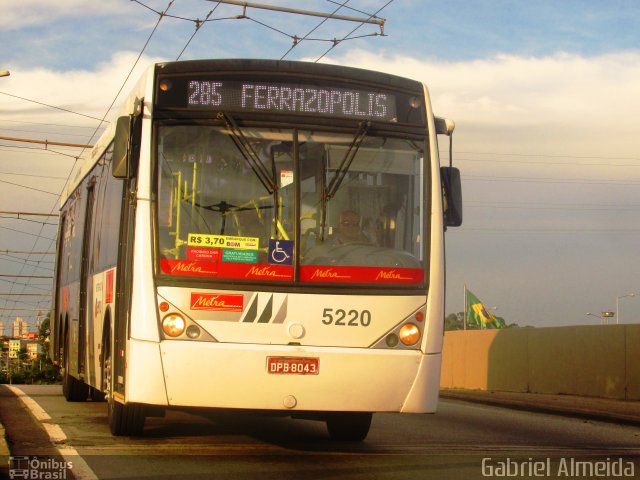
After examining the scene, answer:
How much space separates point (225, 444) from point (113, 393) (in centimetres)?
119

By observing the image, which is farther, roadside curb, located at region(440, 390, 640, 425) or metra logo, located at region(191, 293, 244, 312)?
roadside curb, located at region(440, 390, 640, 425)

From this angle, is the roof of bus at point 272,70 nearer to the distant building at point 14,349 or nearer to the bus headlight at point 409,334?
the bus headlight at point 409,334

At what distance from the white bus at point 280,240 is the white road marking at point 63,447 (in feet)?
2.16

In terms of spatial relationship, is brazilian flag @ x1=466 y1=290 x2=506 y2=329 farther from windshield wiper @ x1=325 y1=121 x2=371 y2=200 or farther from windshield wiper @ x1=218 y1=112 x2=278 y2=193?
windshield wiper @ x1=218 y1=112 x2=278 y2=193

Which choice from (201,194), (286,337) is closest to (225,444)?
(286,337)

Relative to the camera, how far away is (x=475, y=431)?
43.1 feet

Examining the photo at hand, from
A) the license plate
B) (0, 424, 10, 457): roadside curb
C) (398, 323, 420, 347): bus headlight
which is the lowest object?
(0, 424, 10, 457): roadside curb

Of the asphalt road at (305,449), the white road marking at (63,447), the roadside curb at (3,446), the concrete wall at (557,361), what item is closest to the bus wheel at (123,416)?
the asphalt road at (305,449)

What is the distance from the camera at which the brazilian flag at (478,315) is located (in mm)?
45403

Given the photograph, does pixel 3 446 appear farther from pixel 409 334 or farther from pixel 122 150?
pixel 409 334

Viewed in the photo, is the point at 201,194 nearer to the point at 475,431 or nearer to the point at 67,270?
the point at 475,431

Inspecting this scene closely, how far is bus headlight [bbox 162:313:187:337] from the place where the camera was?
9234mm

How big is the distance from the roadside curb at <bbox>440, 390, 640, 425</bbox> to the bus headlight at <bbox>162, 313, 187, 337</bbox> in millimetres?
8705

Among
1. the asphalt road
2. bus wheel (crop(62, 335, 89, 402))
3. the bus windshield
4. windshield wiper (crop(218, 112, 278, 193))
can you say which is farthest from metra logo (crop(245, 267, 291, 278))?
bus wheel (crop(62, 335, 89, 402))
